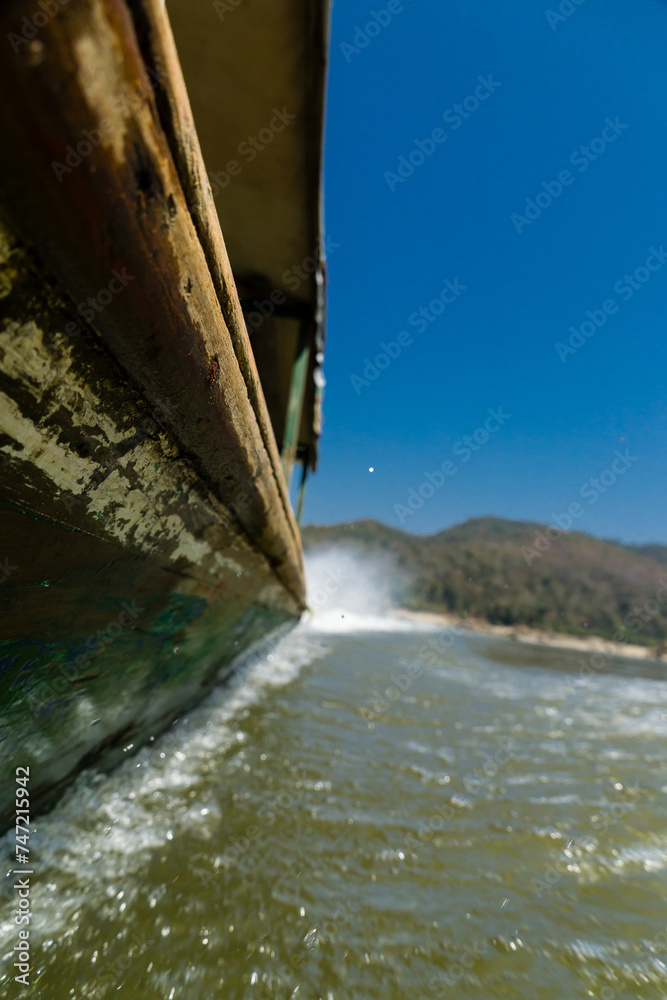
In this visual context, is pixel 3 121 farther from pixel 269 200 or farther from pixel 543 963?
pixel 269 200

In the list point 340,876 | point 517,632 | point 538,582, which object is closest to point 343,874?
point 340,876

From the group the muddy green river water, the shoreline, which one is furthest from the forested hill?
the muddy green river water

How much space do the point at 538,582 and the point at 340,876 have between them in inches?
2781

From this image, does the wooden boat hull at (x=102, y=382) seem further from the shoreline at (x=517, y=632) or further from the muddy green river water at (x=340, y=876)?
the shoreline at (x=517, y=632)

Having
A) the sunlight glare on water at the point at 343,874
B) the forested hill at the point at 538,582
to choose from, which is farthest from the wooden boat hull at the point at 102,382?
the forested hill at the point at 538,582

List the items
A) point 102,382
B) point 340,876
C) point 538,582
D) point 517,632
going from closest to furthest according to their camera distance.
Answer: point 102,382, point 340,876, point 517,632, point 538,582

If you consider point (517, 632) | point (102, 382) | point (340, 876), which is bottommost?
point (340, 876)

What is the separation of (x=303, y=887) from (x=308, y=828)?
1.23 feet

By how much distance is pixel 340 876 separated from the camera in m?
1.56

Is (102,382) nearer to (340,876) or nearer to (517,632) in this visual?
(340,876)

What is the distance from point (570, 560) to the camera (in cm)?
7550

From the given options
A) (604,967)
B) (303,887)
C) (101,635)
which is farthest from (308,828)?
(101,635)

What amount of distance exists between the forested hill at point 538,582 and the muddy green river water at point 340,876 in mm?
42239

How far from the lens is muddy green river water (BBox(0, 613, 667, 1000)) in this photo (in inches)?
45.4
